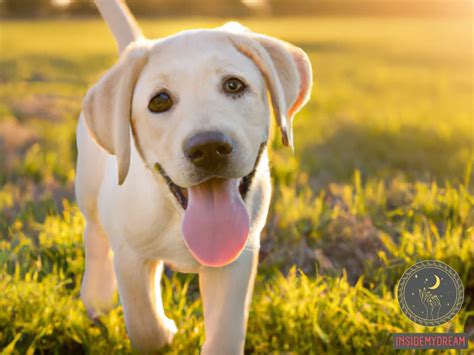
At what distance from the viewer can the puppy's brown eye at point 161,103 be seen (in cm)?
275

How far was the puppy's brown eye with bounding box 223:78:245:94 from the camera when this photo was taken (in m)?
2.76

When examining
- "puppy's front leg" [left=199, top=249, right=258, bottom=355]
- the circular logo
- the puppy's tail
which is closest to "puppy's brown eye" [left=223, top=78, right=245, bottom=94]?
"puppy's front leg" [left=199, top=249, right=258, bottom=355]

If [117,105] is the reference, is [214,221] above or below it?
below

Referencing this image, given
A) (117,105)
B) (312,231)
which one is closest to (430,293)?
(312,231)

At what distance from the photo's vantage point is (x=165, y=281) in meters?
4.00

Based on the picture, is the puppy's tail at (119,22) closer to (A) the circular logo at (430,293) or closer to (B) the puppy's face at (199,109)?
(B) the puppy's face at (199,109)

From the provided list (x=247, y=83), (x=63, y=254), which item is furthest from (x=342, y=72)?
(x=247, y=83)

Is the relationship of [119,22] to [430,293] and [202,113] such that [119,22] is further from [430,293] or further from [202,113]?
[430,293]

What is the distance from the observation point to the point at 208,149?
101 inches

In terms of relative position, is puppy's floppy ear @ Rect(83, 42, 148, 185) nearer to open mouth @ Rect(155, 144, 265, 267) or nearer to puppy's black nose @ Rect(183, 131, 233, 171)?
open mouth @ Rect(155, 144, 265, 267)

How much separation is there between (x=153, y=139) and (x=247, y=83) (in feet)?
1.38

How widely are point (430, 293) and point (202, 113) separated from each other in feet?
6.03

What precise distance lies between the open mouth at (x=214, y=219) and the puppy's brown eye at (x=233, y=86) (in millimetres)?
261

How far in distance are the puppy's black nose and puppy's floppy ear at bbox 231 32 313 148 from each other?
412 millimetres
